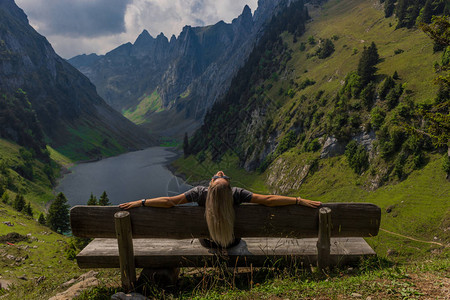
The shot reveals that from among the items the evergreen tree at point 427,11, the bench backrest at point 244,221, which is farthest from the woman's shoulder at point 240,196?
the evergreen tree at point 427,11

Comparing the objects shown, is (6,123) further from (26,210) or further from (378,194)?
(378,194)

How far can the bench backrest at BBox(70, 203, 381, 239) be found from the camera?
6098 millimetres

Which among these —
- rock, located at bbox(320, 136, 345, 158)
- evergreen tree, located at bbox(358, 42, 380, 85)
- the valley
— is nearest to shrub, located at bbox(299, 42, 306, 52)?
the valley

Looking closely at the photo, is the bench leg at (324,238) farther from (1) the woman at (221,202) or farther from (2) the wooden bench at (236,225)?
(1) the woman at (221,202)

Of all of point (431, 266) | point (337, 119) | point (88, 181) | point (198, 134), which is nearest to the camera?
point (431, 266)

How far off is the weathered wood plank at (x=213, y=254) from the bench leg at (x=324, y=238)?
263 mm

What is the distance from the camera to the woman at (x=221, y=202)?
18.8 feet

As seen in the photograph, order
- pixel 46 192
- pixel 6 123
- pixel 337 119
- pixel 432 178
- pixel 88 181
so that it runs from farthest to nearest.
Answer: pixel 6 123 → pixel 88 181 → pixel 46 192 → pixel 337 119 → pixel 432 178

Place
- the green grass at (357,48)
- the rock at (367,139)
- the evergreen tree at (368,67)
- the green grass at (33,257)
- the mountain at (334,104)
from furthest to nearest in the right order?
the evergreen tree at (368,67), the green grass at (357,48), the rock at (367,139), the mountain at (334,104), the green grass at (33,257)

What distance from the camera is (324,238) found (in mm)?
6078

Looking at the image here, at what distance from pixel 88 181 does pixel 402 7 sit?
169471 millimetres

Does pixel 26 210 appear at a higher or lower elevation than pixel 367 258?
lower

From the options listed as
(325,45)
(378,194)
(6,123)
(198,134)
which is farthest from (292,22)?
(6,123)

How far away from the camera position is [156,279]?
661 cm
